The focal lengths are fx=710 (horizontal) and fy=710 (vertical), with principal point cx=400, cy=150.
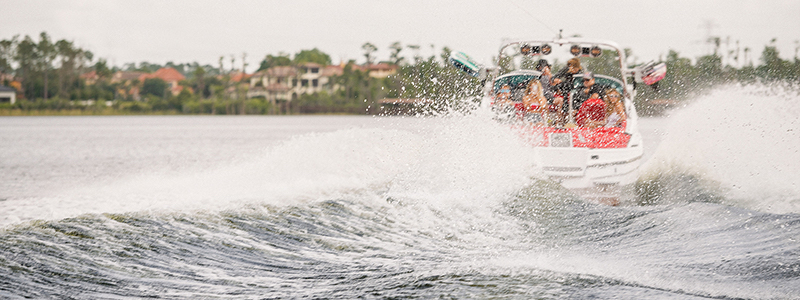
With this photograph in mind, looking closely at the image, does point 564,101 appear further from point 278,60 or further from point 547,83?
point 278,60

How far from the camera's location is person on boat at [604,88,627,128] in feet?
31.9

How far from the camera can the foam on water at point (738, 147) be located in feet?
28.6

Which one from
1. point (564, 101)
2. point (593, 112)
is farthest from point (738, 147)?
point (564, 101)

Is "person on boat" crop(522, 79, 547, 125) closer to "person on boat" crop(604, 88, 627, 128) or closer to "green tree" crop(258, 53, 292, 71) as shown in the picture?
"person on boat" crop(604, 88, 627, 128)

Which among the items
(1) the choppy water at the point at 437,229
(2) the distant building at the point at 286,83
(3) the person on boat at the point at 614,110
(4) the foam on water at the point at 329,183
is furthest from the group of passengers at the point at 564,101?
(2) the distant building at the point at 286,83

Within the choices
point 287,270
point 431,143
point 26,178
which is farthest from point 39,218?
point 26,178

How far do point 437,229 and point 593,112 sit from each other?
14.9 feet

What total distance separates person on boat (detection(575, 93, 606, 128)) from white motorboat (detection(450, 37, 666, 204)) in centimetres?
1

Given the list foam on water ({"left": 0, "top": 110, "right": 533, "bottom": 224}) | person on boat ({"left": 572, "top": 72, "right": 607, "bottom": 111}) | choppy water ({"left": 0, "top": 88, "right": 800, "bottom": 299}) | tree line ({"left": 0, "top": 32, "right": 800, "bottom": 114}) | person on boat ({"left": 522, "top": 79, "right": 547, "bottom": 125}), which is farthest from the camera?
tree line ({"left": 0, "top": 32, "right": 800, "bottom": 114})

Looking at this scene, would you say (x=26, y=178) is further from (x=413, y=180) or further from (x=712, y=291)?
(x=712, y=291)

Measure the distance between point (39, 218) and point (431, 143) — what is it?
5.01 m

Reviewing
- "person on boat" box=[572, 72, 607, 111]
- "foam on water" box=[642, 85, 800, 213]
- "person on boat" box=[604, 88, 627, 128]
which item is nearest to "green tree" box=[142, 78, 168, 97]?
"foam on water" box=[642, 85, 800, 213]

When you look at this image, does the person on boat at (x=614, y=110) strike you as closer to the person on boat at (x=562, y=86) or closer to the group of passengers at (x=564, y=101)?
the group of passengers at (x=564, y=101)

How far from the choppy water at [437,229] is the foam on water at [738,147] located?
0.04 m
